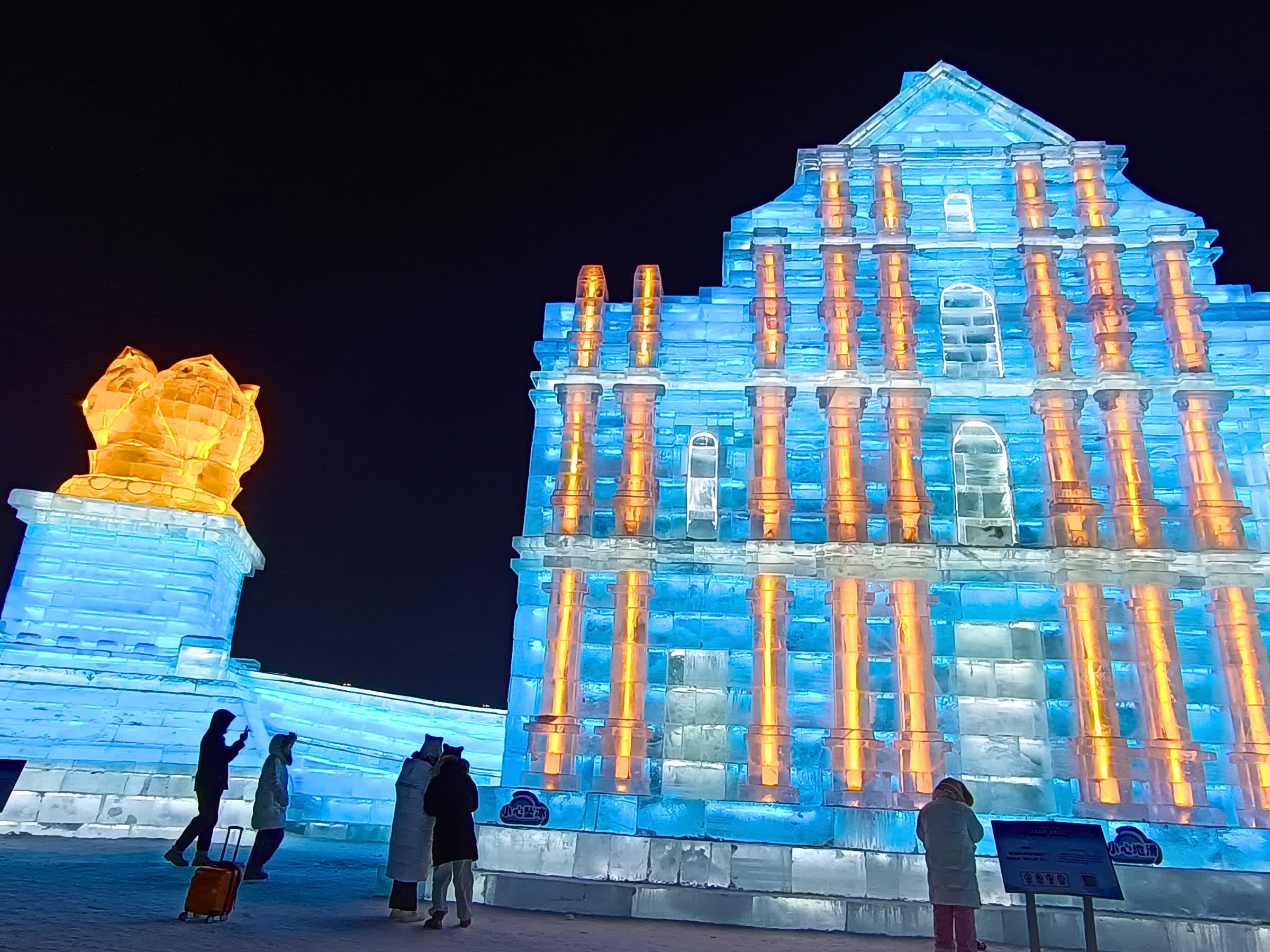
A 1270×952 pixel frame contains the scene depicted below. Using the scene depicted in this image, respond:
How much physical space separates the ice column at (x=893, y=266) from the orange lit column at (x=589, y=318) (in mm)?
6503

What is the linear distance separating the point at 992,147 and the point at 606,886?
65.9 feet

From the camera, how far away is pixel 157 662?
2053cm

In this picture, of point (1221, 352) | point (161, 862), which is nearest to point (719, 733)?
point (161, 862)

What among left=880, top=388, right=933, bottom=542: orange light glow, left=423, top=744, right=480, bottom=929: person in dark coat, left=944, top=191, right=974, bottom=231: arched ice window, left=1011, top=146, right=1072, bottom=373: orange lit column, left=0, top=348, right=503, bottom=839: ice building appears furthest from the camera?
left=944, top=191, right=974, bottom=231: arched ice window

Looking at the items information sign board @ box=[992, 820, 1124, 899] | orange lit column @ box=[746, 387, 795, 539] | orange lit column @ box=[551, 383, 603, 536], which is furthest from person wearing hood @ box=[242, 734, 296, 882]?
orange lit column @ box=[746, 387, 795, 539]

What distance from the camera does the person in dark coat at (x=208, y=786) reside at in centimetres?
1180

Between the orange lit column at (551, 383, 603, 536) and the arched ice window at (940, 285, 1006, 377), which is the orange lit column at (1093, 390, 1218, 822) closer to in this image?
the arched ice window at (940, 285, 1006, 377)

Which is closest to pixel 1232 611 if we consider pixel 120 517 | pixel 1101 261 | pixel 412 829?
pixel 1101 261

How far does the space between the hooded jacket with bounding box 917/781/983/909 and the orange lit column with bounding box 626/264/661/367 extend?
12573 mm

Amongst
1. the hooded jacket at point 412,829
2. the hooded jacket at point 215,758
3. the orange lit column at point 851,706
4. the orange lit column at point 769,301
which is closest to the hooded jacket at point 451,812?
the hooded jacket at point 412,829

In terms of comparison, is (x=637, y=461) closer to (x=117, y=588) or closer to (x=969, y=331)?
(x=969, y=331)

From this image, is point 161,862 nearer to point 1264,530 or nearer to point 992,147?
point 1264,530

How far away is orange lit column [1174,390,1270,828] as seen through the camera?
16125mm

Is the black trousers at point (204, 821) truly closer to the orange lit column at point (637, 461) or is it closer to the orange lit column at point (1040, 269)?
the orange lit column at point (637, 461)
